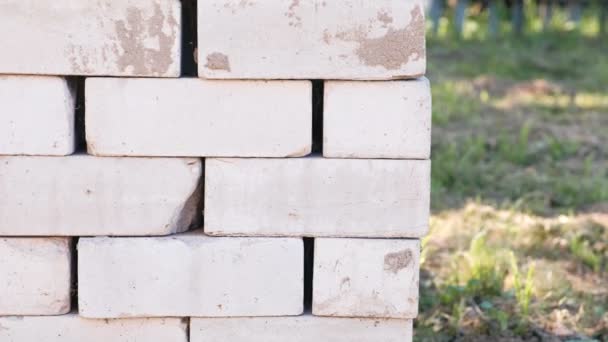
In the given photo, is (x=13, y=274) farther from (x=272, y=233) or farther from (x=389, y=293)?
(x=389, y=293)

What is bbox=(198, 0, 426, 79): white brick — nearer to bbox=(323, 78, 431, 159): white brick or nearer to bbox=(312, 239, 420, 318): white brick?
bbox=(323, 78, 431, 159): white brick

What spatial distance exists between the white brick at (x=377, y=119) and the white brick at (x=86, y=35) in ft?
1.67

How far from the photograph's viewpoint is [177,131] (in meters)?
3.13

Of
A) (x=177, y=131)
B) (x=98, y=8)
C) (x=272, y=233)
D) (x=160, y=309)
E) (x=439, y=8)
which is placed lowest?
(x=160, y=309)

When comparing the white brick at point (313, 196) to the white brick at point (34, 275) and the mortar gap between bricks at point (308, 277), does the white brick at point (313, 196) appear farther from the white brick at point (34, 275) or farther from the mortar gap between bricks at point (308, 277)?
the white brick at point (34, 275)

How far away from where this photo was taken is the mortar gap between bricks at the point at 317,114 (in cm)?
334

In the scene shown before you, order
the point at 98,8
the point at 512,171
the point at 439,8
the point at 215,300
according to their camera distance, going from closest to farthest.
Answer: the point at 98,8 → the point at 215,300 → the point at 512,171 → the point at 439,8

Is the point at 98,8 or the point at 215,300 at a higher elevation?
the point at 98,8

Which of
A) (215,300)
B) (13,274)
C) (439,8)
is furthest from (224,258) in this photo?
(439,8)

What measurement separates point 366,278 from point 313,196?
31 centimetres

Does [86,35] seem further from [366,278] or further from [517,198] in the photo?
[517,198]

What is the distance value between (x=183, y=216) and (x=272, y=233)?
28 centimetres

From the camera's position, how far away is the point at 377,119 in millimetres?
3156

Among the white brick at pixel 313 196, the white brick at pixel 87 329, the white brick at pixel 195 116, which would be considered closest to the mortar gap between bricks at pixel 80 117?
the white brick at pixel 195 116
